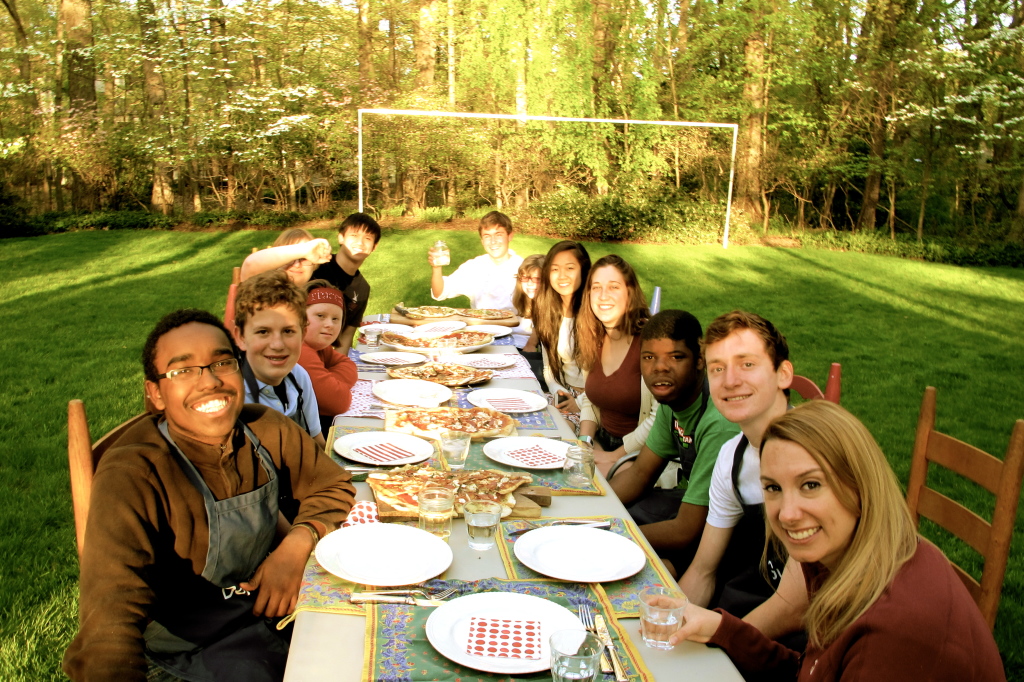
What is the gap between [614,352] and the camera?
4297 mm

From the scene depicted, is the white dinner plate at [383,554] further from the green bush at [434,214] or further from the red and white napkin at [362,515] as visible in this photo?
the green bush at [434,214]

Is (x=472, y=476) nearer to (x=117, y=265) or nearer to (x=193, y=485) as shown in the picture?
(x=193, y=485)

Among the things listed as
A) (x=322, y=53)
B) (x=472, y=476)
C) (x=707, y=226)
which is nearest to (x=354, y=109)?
(x=322, y=53)

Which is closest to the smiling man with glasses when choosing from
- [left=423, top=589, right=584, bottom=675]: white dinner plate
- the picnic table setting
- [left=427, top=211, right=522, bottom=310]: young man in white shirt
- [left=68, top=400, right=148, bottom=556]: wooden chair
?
[left=68, top=400, right=148, bottom=556]: wooden chair

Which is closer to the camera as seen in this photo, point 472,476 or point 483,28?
point 472,476

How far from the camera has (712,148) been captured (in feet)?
63.2

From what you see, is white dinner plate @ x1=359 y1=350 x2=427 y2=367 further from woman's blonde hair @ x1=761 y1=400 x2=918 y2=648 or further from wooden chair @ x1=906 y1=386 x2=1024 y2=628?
woman's blonde hair @ x1=761 y1=400 x2=918 y2=648

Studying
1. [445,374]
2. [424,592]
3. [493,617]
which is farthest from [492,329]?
[493,617]

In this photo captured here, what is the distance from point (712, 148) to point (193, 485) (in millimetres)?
18724

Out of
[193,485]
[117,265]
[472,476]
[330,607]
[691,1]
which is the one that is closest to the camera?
[330,607]

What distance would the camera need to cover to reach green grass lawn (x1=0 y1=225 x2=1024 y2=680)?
410cm

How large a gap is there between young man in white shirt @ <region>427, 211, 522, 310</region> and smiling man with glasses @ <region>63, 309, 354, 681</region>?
192 inches

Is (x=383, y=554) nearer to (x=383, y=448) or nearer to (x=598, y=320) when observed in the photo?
(x=383, y=448)

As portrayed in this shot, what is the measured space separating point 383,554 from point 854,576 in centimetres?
113
